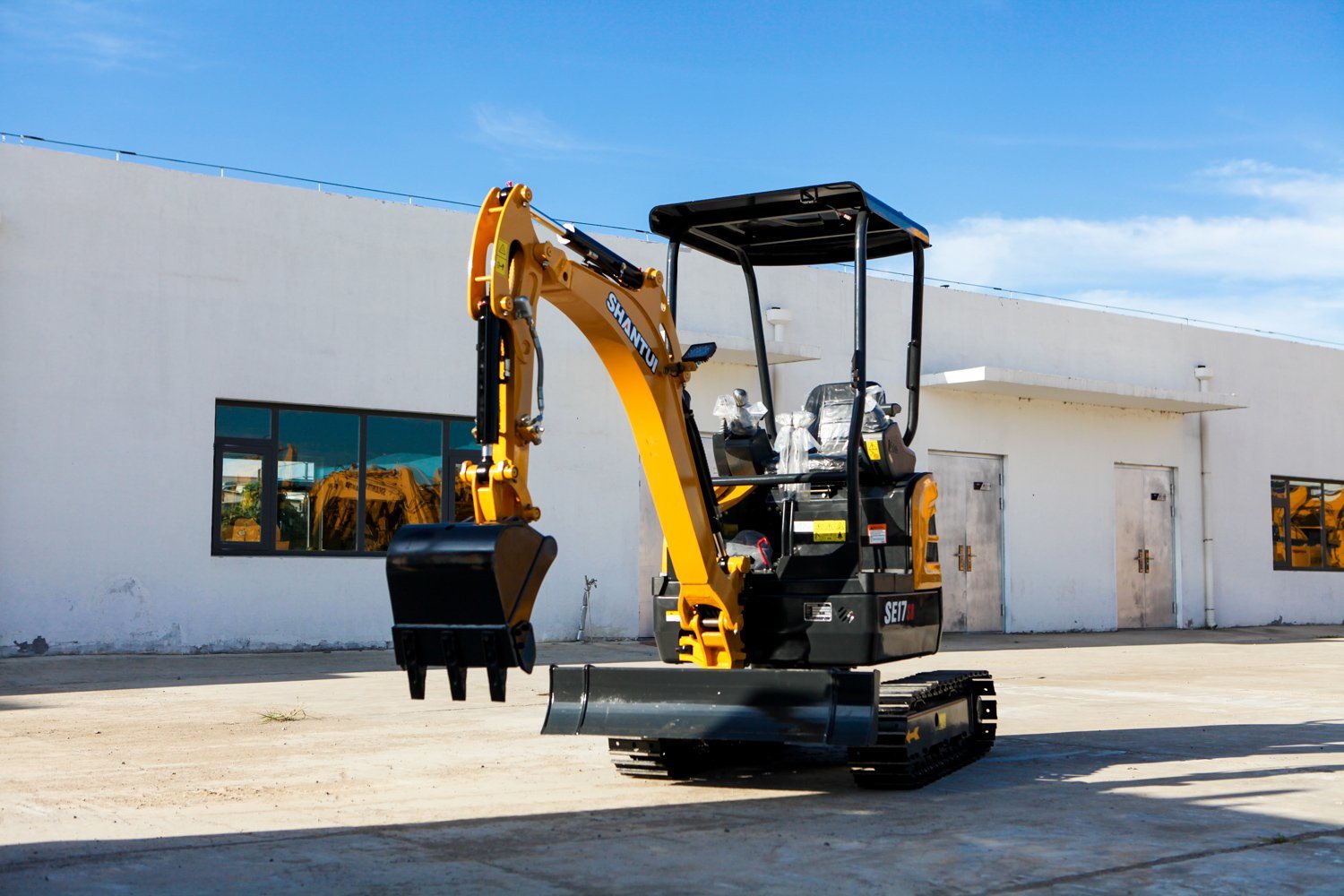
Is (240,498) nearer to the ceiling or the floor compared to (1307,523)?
nearer to the floor

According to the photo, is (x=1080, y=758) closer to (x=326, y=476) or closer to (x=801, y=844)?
(x=801, y=844)

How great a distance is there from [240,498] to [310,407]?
4.56 feet

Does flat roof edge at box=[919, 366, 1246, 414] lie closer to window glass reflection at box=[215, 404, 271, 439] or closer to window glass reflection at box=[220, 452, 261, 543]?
window glass reflection at box=[215, 404, 271, 439]

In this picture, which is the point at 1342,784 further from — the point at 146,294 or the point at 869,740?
the point at 146,294

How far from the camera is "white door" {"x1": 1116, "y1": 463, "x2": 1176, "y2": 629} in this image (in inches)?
958

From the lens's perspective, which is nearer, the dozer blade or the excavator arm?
the excavator arm

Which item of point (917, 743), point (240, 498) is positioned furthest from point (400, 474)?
point (917, 743)

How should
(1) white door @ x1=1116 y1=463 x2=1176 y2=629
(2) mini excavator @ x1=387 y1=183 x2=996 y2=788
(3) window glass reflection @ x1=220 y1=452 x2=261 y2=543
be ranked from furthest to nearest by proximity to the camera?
1. (1) white door @ x1=1116 y1=463 x2=1176 y2=629
2. (3) window glass reflection @ x1=220 y1=452 x2=261 y2=543
3. (2) mini excavator @ x1=387 y1=183 x2=996 y2=788

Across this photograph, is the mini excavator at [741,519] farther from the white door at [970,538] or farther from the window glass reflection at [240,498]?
the white door at [970,538]

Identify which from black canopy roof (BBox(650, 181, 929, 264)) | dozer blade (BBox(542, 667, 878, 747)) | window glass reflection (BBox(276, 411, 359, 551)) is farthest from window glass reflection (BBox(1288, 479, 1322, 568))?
dozer blade (BBox(542, 667, 878, 747))

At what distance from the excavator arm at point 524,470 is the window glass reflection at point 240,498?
397 inches

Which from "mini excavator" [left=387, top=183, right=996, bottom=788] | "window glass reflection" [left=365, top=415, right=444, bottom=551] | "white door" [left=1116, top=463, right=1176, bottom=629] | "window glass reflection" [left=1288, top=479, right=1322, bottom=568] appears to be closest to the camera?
"mini excavator" [left=387, top=183, right=996, bottom=788]

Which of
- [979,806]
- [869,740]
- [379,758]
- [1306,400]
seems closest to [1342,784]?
[979,806]

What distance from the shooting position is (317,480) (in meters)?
17.0
